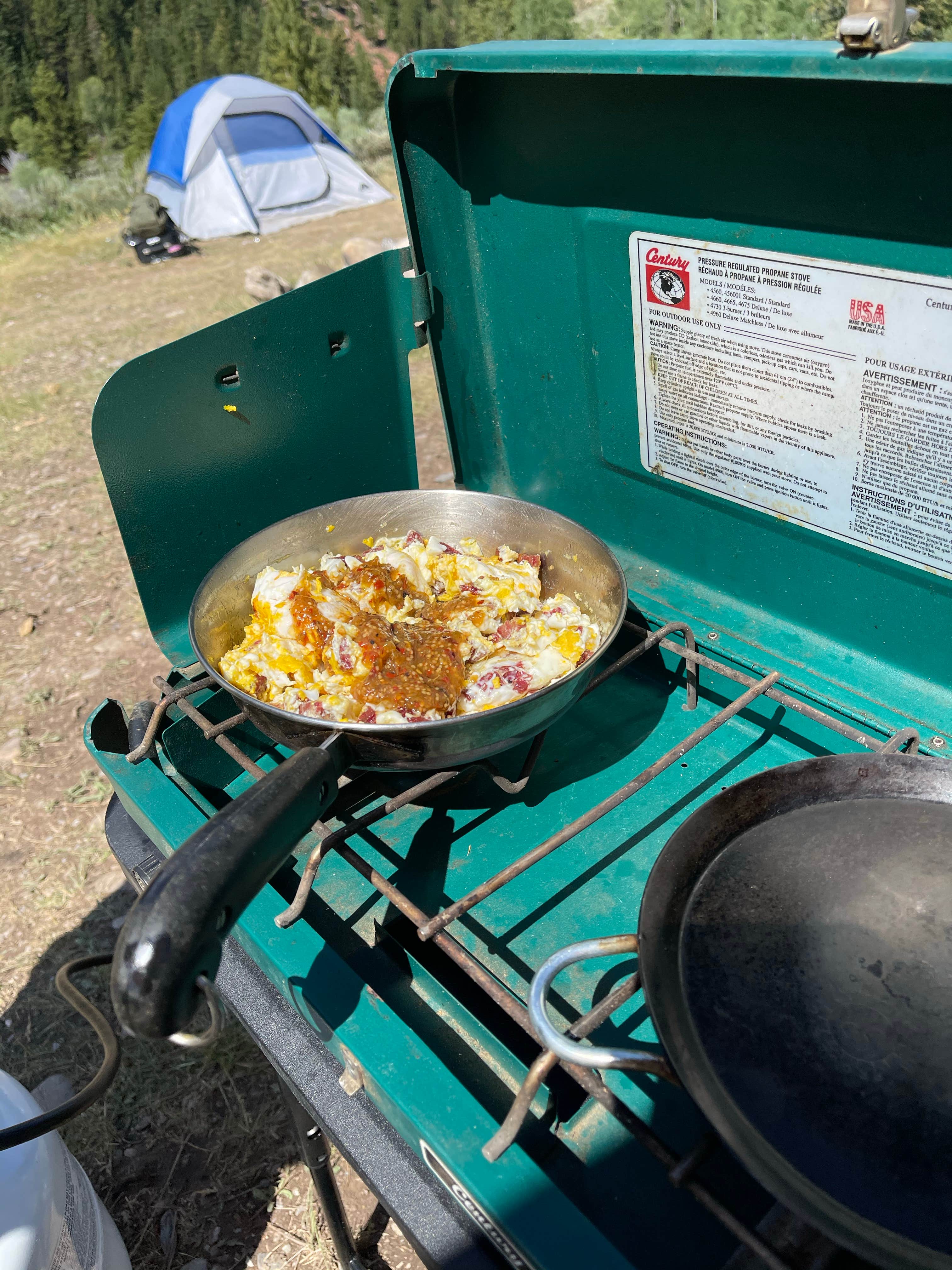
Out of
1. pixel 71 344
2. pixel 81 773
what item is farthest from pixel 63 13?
pixel 81 773

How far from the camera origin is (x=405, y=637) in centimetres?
162

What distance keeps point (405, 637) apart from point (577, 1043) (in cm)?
86

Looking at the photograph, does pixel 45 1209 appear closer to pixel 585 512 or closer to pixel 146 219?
pixel 585 512

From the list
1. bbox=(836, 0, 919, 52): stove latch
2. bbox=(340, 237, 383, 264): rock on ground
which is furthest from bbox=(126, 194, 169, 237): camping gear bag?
bbox=(836, 0, 919, 52): stove latch

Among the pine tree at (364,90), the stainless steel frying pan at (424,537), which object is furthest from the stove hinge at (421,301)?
the pine tree at (364,90)

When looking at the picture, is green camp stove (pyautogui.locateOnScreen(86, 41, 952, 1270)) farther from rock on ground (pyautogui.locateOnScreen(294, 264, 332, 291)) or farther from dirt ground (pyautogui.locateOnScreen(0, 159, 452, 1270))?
rock on ground (pyautogui.locateOnScreen(294, 264, 332, 291))

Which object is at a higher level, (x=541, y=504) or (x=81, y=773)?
(x=541, y=504)

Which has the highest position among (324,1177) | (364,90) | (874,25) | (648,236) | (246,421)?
(364,90)

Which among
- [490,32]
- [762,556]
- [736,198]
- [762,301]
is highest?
[490,32]

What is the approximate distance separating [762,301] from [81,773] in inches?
123

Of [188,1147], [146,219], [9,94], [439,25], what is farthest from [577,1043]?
[439,25]

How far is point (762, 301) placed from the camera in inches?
54.7

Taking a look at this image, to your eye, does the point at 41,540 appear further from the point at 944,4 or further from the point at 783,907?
the point at 944,4

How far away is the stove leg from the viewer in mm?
1584
